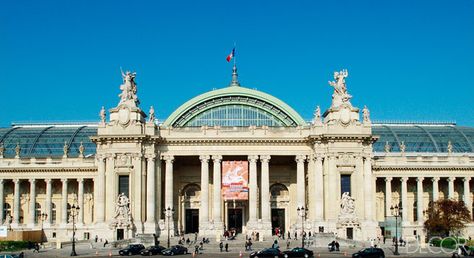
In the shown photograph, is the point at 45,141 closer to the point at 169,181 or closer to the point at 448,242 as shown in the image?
the point at 169,181

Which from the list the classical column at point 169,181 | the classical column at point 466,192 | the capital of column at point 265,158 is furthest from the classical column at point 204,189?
the classical column at point 466,192

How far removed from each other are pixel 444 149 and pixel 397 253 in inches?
1997

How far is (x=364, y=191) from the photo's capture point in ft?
344

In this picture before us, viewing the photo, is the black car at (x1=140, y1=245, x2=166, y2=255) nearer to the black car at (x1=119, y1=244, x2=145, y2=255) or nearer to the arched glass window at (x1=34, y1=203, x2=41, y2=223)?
the black car at (x1=119, y1=244, x2=145, y2=255)

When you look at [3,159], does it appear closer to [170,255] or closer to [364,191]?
[170,255]

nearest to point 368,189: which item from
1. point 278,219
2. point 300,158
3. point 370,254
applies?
point 300,158

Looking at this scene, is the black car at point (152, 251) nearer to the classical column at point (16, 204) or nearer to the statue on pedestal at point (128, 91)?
the statue on pedestal at point (128, 91)

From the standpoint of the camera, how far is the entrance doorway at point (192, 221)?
11431cm

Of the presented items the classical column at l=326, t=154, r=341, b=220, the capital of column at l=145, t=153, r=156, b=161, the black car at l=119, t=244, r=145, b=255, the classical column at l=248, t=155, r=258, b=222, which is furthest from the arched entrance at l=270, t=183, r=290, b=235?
the black car at l=119, t=244, r=145, b=255

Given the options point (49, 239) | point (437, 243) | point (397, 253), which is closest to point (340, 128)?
point (437, 243)

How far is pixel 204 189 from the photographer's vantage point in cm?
10719

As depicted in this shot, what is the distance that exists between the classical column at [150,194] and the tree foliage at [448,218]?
4042 cm

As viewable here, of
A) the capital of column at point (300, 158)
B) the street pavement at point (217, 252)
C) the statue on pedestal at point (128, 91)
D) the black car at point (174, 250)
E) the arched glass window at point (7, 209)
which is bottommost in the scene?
the street pavement at point (217, 252)

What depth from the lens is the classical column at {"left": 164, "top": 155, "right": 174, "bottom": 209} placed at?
350 feet
